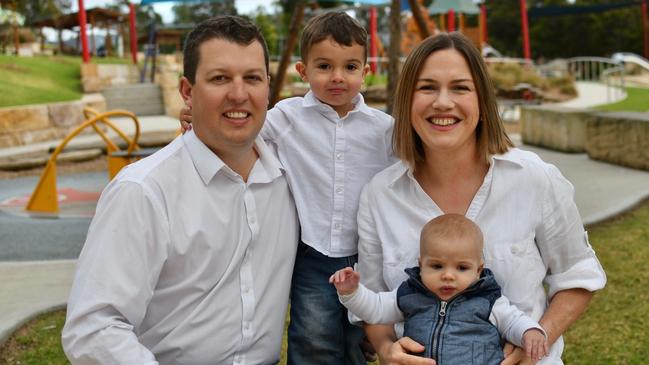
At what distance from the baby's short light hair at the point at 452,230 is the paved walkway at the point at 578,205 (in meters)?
2.85

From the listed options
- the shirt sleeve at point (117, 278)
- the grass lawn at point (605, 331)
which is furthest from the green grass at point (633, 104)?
the shirt sleeve at point (117, 278)

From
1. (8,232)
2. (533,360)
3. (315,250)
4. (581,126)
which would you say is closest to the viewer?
(533,360)

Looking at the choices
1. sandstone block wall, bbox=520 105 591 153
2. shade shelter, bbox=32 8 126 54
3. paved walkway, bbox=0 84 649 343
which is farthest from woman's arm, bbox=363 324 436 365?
shade shelter, bbox=32 8 126 54

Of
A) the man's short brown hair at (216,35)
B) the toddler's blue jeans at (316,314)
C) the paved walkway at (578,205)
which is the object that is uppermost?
the man's short brown hair at (216,35)

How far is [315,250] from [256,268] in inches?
18.9

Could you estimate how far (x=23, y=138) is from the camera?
13.3 meters

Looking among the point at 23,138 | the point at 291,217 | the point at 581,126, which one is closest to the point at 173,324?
the point at 291,217

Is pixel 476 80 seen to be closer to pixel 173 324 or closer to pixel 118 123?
pixel 173 324

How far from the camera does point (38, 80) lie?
16.9 m

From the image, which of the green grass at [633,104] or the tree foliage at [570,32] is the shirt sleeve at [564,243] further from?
the tree foliage at [570,32]

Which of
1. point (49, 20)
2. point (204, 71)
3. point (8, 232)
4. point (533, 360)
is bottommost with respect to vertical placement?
point (8, 232)

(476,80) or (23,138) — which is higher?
(476,80)

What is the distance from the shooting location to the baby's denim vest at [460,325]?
2146 millimetres

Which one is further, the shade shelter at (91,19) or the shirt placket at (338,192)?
the shade shelter at (91,19)
